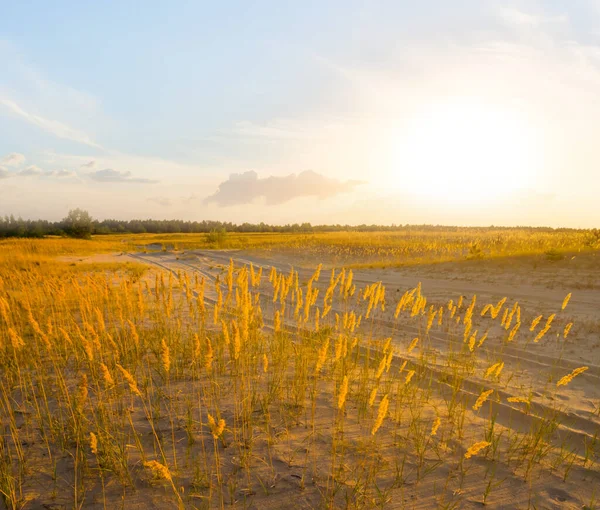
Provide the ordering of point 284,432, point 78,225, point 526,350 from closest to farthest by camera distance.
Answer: point 284,432 < point 526,350 < point 78,225

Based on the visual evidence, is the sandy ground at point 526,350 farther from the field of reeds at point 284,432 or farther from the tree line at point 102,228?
the tree line at point 102,228

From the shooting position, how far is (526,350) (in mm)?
6520

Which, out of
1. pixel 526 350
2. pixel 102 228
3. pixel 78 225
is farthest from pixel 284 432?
pixel 102 228

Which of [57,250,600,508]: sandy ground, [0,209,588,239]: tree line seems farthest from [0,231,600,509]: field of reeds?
[0,209,588,239]: tree line

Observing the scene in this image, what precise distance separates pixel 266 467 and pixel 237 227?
9882 centimetres

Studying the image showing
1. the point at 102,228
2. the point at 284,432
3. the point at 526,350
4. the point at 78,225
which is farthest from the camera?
the point at 102,228

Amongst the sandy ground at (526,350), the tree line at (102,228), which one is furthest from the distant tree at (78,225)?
the sandy ground at (526,350)

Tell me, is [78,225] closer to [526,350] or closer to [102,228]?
[102,228]

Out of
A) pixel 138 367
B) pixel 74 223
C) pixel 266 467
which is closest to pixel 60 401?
pixel 138 367

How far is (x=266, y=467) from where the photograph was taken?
3.01 metres

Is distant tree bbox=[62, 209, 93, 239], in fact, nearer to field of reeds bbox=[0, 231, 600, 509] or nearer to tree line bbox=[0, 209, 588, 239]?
tree line bbox=[0, 209, 588, 239]

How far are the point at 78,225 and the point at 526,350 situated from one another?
54.9 meters

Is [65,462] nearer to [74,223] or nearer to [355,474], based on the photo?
[355,474]

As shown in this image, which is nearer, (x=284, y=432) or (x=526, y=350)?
(x=284, y=432)
